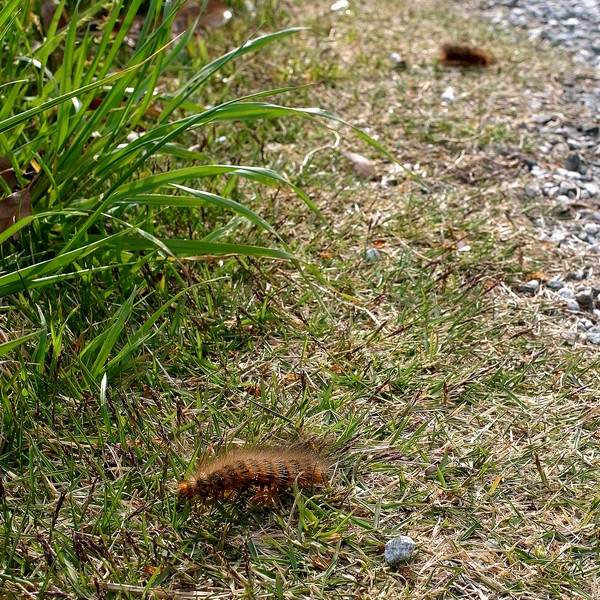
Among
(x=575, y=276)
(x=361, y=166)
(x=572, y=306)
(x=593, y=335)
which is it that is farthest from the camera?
(x=361, y=166)

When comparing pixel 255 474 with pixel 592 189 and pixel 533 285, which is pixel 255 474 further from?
pixel 592 189

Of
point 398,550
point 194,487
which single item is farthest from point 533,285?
point 194,487

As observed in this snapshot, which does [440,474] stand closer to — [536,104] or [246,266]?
[246,266]

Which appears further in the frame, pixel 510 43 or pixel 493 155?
pixel 510 43

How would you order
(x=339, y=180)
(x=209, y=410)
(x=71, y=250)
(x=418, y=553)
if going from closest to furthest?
1. (x=418, y=553)
2. (x=209, y=410)
3. (x=71, y=250)
4. (x=339, y=180)

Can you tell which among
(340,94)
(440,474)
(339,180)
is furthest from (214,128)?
(440,474)

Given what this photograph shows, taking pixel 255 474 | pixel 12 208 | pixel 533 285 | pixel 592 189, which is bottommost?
pixel 592 189

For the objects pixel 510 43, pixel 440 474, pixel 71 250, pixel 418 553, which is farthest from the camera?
pixel 510 43
